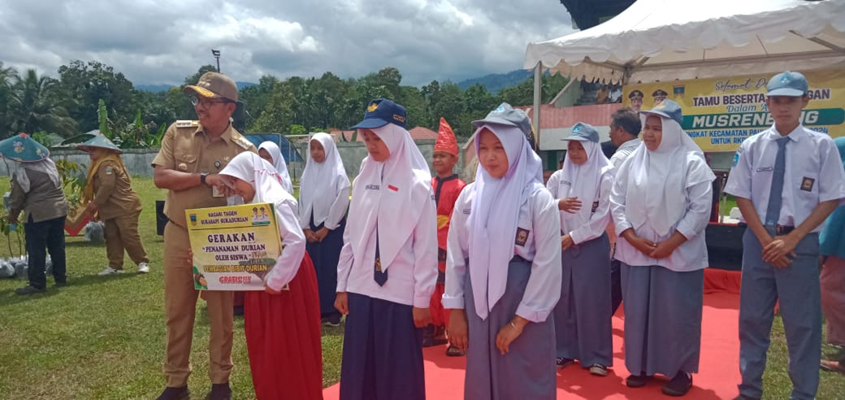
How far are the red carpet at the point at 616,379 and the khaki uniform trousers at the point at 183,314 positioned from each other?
0.77 meters

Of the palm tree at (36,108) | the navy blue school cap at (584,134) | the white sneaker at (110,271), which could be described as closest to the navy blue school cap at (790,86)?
the navy blue school cap at (584,134)

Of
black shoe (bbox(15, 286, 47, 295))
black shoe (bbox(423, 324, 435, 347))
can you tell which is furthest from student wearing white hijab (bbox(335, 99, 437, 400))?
black shoe (bbox(15, 286, 47, 295))

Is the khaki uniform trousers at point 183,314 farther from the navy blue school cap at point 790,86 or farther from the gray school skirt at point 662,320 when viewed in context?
the navy blue school cap at point 790,86

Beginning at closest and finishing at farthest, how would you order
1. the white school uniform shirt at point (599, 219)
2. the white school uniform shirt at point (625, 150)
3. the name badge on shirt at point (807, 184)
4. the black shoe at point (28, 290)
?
the name badge on shirt at point (807, 184), the white school uniform shirt at point (599, 219), the white school uniform shirt at point (625, 150), the black shoe at point (28, 290)

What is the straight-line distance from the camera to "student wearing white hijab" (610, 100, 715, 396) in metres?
3.60

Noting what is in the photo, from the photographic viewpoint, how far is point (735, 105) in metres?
8.30

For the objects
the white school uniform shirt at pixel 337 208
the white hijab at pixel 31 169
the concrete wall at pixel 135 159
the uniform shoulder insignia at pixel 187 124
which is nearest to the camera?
the uniform shoulder insignia at pixel 187 124

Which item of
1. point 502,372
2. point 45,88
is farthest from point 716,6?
point 45,88

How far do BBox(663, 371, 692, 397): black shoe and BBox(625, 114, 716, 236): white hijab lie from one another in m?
0.99

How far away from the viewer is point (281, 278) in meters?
2.99

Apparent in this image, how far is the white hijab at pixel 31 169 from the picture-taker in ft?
21.6

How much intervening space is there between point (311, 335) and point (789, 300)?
2877 mm

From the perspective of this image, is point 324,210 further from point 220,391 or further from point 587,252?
point 587,252

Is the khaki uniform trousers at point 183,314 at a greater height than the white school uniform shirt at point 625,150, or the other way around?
the white school uniform shirt at point 625,150
